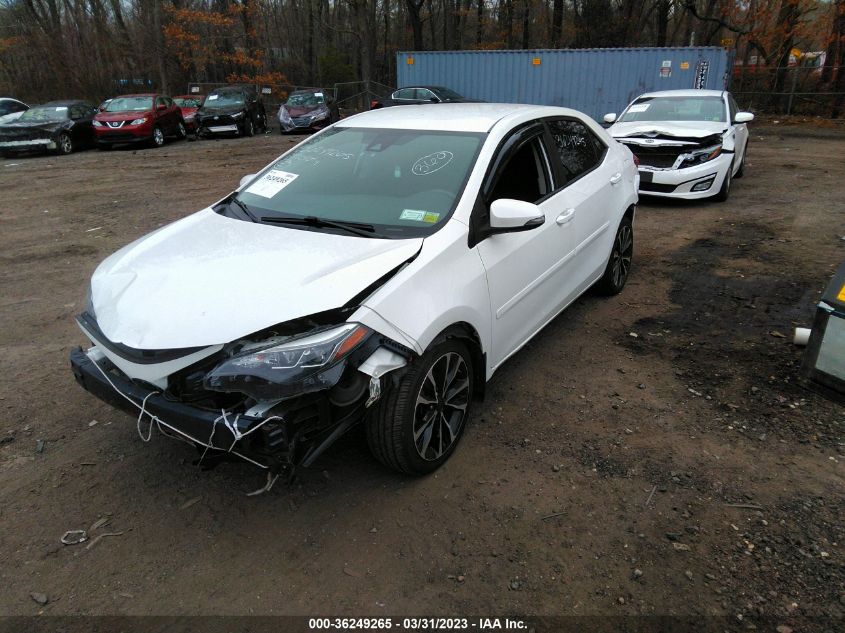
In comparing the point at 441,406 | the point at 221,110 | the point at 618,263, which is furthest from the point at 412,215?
the point at 221,110

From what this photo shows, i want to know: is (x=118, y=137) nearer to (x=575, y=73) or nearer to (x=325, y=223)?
(x=575, y=73)

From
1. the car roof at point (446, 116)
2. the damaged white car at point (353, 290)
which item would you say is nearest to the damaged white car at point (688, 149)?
the car roof at point (446, 116)

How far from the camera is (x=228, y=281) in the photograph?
275 centimetres

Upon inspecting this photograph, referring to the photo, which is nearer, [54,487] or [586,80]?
[54,487]

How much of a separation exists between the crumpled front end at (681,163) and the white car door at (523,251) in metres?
4.98

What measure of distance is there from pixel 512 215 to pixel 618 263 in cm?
248

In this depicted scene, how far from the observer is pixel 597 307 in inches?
204

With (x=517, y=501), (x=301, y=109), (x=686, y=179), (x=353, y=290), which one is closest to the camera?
(x=353, y=290)

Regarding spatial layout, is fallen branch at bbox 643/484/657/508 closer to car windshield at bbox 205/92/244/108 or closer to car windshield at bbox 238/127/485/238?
car windshield at bbox 238/127/485/238

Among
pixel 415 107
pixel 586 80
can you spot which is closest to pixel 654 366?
pixel 415 107

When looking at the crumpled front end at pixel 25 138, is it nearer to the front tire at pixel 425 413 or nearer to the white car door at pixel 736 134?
the white car door at pixel 736 134

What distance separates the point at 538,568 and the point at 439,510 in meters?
0.55

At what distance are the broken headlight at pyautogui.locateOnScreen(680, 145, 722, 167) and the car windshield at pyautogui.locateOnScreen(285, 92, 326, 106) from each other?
14266 mm

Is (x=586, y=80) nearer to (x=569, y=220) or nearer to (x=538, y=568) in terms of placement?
(x=569, y=220)
